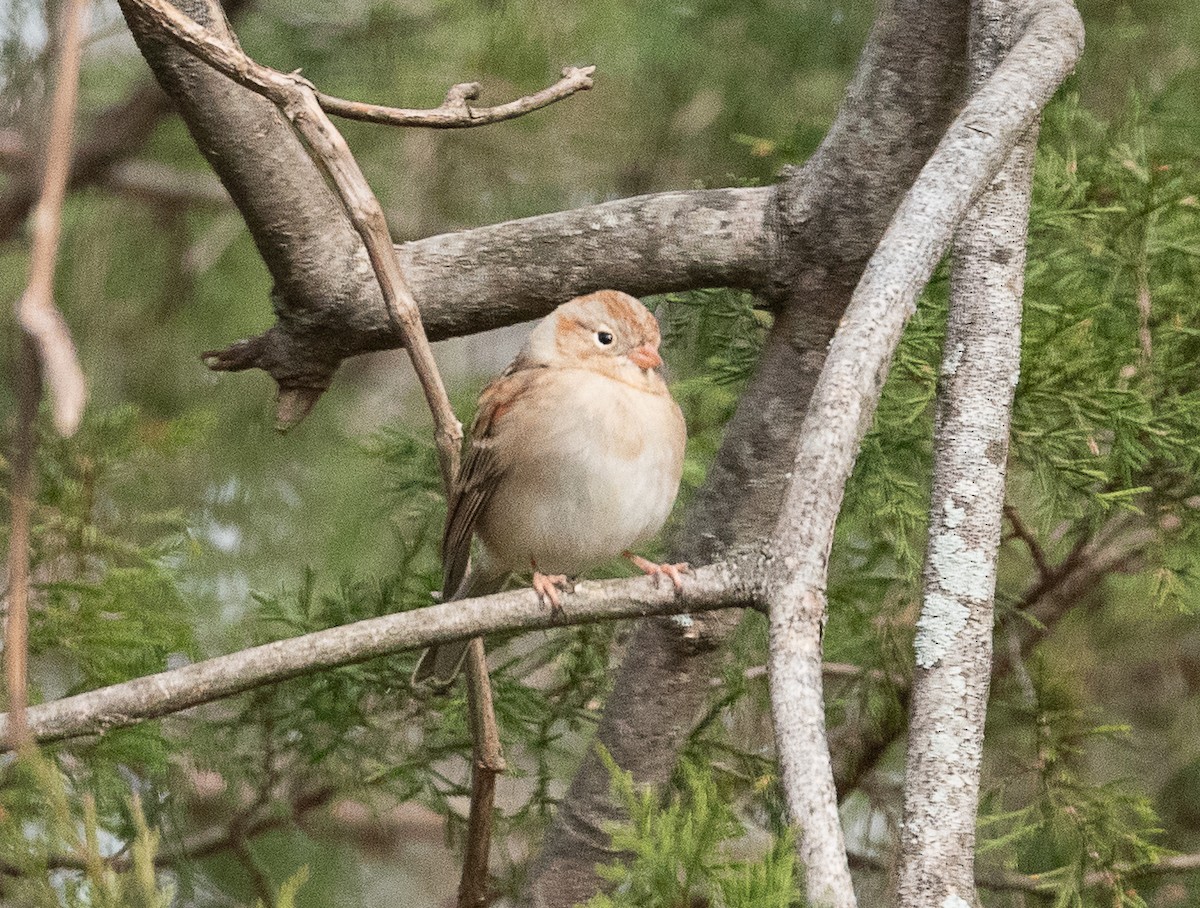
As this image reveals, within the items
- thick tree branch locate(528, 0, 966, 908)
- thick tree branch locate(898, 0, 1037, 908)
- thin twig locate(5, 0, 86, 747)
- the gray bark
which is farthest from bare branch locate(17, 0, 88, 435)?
thick tree branch locate(528, 0, 966, 908)

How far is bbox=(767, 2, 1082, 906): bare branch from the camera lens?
4.64 ft

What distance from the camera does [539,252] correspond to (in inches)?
108

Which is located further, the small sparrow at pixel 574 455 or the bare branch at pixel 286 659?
the small sparrow at pixel 574 455

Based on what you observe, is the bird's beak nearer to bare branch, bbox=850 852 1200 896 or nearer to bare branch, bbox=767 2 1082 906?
bare branch, bbox=767 2 1082 906

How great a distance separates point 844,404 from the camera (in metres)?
1.73

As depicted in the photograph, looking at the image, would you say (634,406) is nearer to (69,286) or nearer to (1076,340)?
(1076,340)

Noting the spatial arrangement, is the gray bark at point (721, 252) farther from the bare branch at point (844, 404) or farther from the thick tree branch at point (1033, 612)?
the thick tree branch at point (1033, 612)

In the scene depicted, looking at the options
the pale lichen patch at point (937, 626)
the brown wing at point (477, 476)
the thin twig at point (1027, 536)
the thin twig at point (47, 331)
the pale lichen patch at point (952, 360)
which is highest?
the thin twig at point (47, 331)

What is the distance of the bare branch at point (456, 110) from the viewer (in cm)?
196

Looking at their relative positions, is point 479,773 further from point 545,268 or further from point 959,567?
point 545,268

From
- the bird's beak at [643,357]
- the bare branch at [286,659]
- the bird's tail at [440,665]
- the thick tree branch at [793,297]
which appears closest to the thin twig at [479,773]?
the bare branch at [286,659]

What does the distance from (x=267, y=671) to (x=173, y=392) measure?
3.62 meters

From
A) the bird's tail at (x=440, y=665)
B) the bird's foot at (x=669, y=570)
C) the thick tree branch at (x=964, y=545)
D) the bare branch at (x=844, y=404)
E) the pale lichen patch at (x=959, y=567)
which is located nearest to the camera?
the bare branch at (x=844, y=404)

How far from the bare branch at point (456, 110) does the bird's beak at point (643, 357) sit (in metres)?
0.89
